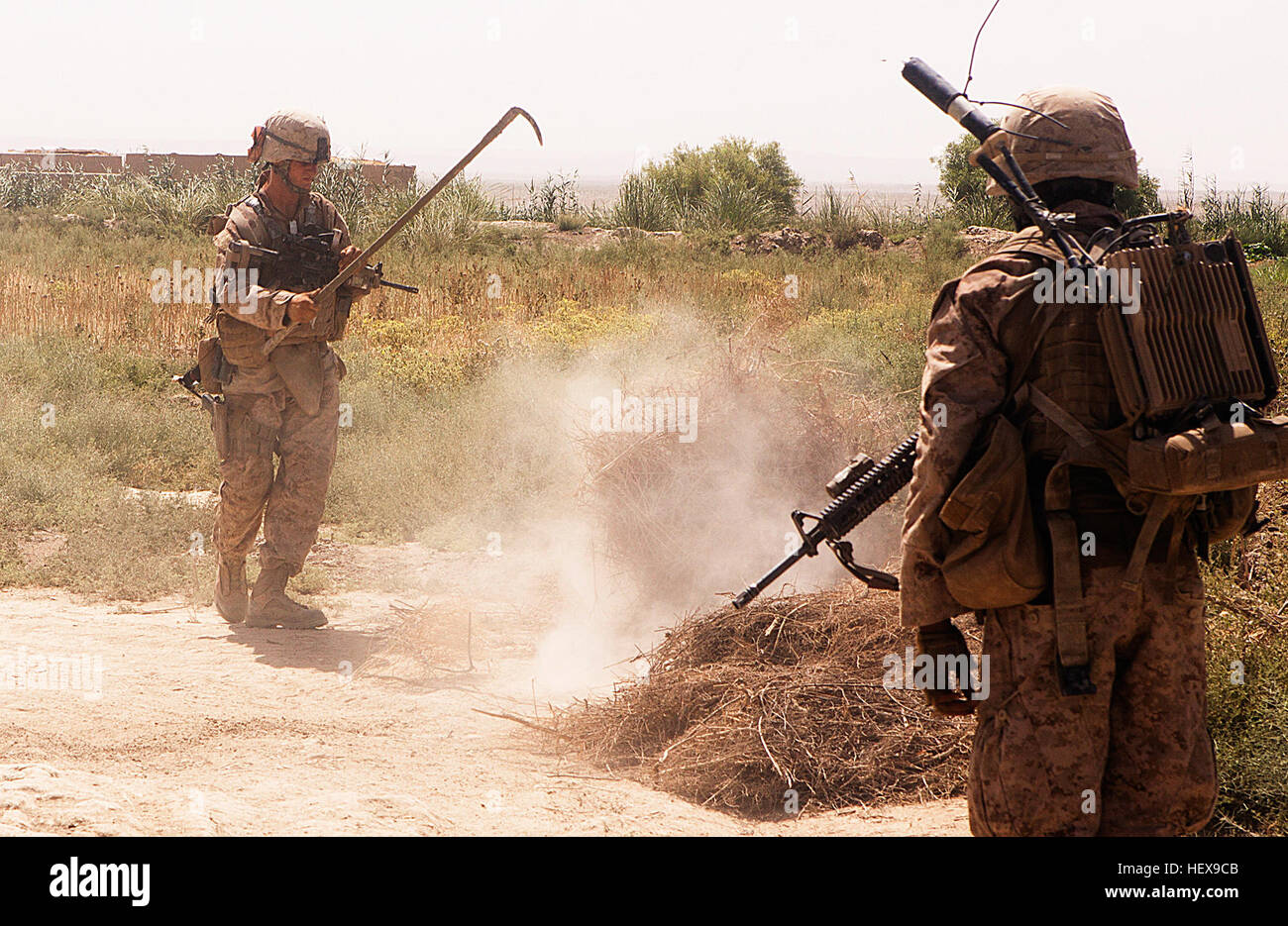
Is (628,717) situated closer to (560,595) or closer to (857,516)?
(857,516)

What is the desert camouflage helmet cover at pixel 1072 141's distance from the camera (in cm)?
286

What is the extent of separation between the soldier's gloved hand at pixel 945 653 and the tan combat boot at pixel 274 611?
3968 millimetres

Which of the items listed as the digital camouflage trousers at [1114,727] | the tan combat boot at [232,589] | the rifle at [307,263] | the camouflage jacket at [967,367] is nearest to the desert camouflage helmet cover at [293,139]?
the rifle at [307,263]

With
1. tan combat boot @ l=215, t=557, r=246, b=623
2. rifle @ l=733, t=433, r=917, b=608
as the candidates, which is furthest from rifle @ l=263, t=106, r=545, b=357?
rifle @ l=733, t=433, r=917, b=608

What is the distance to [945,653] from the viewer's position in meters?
2.94

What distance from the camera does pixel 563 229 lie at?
78.4 feet

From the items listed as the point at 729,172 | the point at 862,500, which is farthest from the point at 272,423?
the point at 729,172

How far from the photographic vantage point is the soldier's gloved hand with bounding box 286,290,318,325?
220 inches

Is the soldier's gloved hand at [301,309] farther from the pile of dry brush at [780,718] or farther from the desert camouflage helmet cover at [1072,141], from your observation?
the desert camouflage helmet cover at [1072,141]

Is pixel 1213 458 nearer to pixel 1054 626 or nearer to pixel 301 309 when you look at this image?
pixel 1054 626

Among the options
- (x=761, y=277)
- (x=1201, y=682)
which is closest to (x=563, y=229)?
(x=761, y=277)

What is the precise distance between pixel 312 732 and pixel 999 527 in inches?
114

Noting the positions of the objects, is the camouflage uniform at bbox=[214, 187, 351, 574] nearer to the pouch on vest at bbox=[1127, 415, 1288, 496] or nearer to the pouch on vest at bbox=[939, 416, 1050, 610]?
the pouch on vest at bbox=[939, 416, 1050, 610]

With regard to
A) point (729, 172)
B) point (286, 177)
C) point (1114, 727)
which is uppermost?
point (729, 172)
